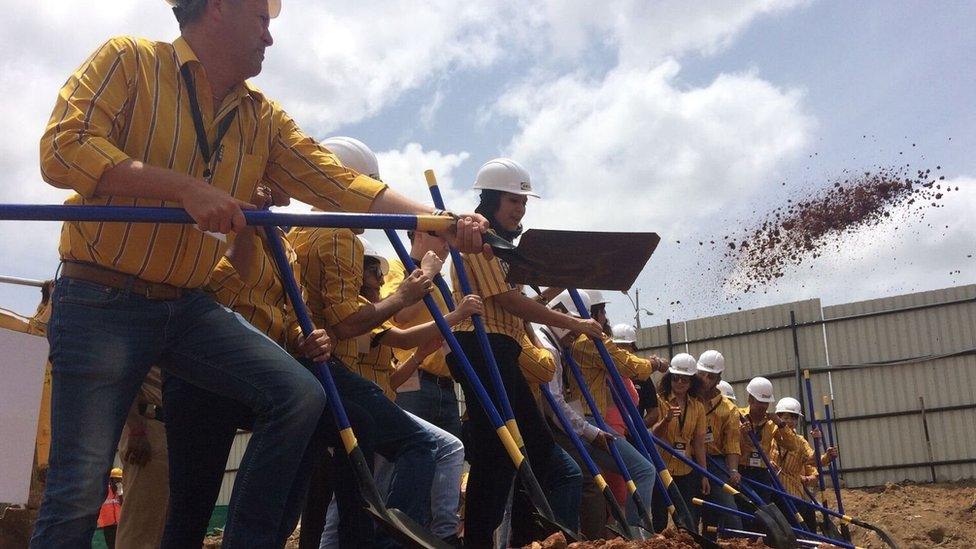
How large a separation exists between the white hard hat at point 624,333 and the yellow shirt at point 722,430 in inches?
41.3

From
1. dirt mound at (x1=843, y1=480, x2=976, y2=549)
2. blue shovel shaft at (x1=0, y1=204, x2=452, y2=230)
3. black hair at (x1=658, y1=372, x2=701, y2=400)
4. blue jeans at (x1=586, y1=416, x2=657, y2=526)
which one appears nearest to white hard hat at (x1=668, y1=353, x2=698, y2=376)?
black hair at (x1=658, y1=372, x2=701, y2=400)

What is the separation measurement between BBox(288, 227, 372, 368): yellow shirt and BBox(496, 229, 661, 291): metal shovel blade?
947 millimetres

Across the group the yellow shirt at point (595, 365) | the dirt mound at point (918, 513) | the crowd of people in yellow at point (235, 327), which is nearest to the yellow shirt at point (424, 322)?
the crowd of people in yellow at point (235, 327)

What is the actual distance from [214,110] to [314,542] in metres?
2.03

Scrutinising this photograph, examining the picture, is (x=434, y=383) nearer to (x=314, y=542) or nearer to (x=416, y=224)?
(x=314, y=542)

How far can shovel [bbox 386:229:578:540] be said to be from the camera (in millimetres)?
3992

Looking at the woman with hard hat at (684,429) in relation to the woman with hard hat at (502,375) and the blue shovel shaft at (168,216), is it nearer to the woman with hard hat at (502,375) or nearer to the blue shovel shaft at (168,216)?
the woman with hard hat at (502,375)

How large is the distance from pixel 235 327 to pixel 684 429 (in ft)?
22.3

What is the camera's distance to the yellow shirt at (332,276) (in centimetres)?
409

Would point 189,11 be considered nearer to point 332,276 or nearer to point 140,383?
point 140,383

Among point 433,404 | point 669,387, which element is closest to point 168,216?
point 433,404

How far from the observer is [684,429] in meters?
9.06

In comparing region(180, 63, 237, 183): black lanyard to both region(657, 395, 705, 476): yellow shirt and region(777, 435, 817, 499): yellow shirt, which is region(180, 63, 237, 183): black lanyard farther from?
region(777, 435, 817, 499): yellow shirt

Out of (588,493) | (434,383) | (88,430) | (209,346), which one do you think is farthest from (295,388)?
(588,493)
